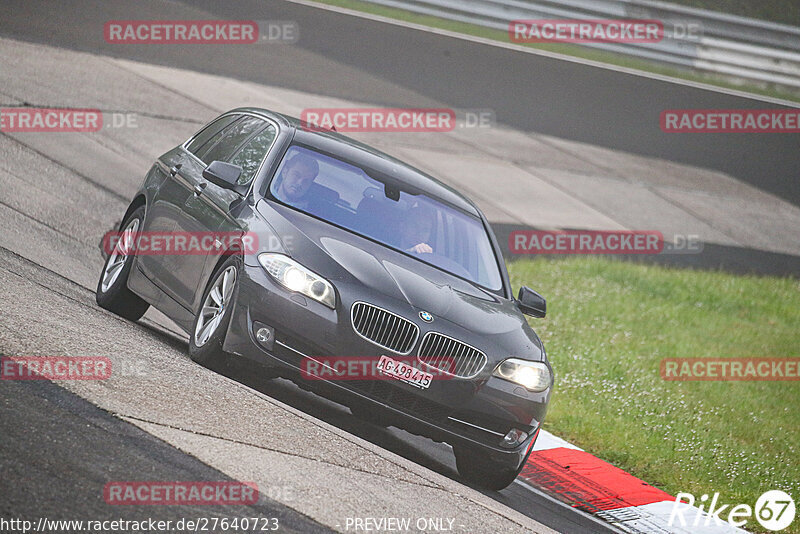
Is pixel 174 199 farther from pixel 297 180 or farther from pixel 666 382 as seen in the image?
pixel 666 382

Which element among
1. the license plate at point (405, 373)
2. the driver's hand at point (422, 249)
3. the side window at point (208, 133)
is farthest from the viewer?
the side window at point (208, 133)

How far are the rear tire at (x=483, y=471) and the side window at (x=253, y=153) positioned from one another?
7.94ft

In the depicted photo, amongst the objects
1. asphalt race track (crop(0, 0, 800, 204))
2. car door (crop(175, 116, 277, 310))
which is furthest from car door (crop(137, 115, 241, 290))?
asphalt race track (crop(0, 0, 800, 204))

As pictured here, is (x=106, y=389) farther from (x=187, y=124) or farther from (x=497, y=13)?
(x=497, y=13)

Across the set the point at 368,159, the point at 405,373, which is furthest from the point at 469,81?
the point at 405,373

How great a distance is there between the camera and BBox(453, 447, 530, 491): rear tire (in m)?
7.40

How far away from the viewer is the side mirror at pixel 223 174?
7.85 metres

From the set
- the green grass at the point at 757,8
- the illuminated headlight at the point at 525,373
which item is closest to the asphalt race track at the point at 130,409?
the illuminated headlight at the point at 525,373

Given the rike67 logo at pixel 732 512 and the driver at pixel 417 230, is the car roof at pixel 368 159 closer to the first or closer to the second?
the driver at pixel 417 230

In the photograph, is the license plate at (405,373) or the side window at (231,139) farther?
the side window at (231,139)

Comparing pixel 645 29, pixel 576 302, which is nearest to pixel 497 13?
pixel 645 29

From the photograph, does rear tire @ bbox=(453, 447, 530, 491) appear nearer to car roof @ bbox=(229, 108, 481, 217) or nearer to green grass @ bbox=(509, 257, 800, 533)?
car roof @ bbox=(229, 108, 481, 217)

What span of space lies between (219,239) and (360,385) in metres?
1.51

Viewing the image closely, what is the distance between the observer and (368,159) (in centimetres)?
859
